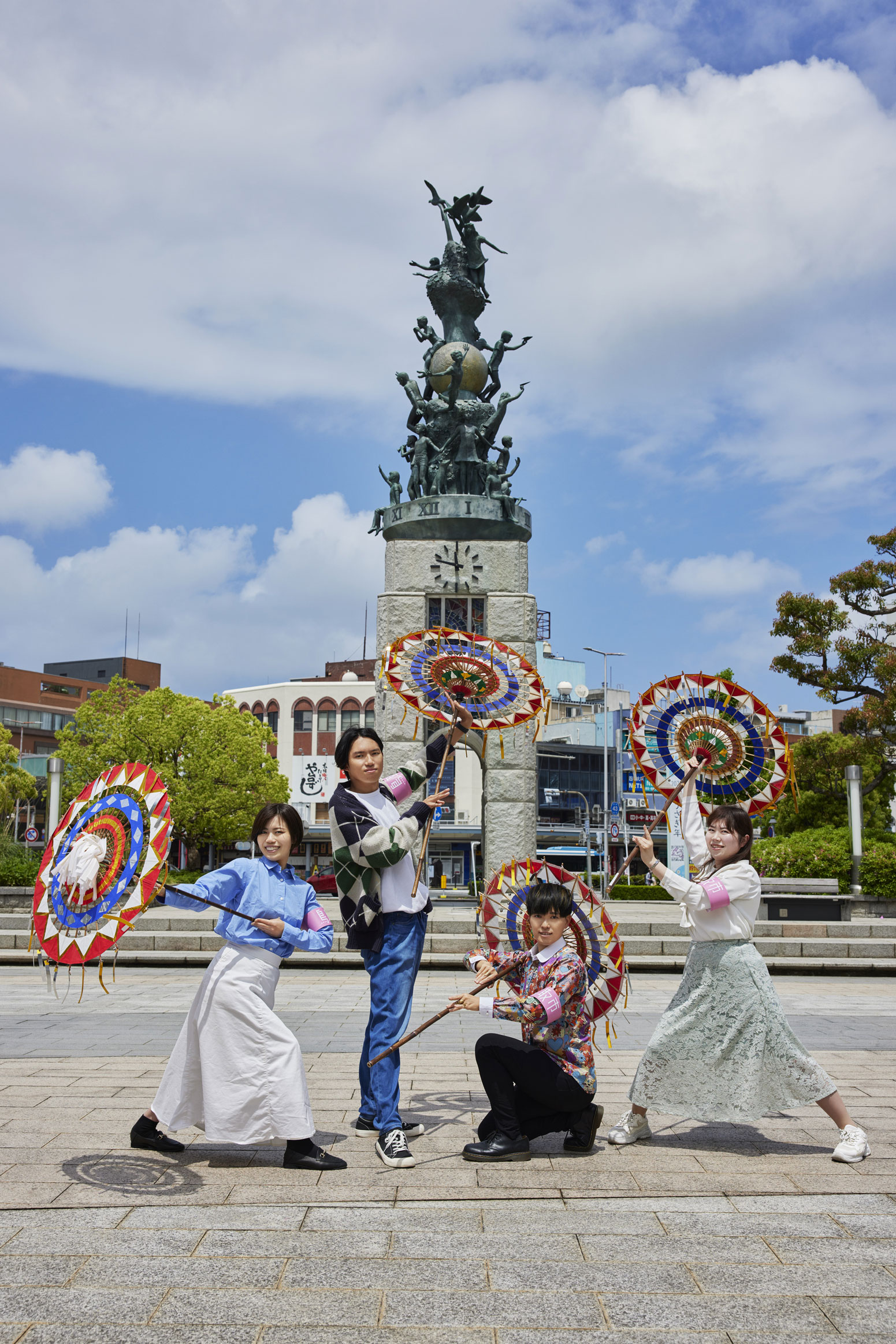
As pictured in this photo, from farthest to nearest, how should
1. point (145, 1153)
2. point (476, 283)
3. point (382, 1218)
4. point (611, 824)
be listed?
point (611, 824), point (476, 283), point (145, 1153), point (382, 1218)

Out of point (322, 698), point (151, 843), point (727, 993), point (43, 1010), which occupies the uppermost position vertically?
point (322, 698)

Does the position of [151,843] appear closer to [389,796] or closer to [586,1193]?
[389,796]

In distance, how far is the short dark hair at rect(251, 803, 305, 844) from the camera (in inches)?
203

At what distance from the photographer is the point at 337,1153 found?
5.02 meters

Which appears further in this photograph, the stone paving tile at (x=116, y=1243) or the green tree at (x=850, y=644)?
the green tree at (x=850, y=644)

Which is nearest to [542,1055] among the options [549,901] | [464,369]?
[549,901]

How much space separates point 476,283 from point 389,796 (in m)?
17.6

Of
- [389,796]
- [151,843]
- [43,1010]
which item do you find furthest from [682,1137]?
[43,1010]

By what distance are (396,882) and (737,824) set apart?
1.69 metres

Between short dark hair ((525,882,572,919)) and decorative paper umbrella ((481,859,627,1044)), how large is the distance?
10 cm

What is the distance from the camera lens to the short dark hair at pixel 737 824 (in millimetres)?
5234

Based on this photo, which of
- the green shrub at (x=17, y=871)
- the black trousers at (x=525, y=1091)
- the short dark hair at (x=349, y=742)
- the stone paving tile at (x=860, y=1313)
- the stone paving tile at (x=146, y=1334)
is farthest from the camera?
the green shrub at (x=17, y=871)

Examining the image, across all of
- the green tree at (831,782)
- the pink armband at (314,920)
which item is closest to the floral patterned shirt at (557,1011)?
the pink armband at (314,920)

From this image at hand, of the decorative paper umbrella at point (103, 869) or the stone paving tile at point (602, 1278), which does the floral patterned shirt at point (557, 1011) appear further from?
the decorative paper umbrella at point (103, 869)
